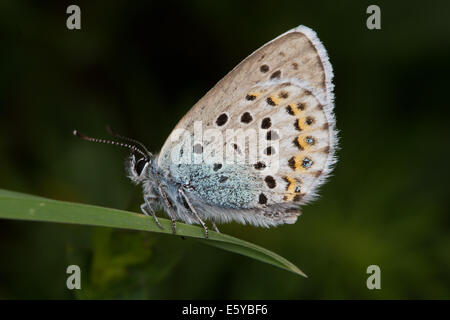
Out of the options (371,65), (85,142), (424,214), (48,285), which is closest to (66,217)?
(48,285)

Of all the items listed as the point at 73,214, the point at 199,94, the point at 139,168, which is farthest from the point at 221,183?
the point at 199,94

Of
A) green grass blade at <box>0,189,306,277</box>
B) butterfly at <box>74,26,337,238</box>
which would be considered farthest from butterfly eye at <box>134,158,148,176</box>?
green grass blade at <box>0,189,306,277</box>

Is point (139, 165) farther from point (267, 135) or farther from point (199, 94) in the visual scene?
point (199, 94)

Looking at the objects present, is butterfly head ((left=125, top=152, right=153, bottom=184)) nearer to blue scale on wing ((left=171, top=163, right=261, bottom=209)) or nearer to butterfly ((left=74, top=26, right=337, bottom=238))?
butterfly ((left=74, top=26, right=337, bottom=238))

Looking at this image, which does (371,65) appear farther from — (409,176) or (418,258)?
(418,258)

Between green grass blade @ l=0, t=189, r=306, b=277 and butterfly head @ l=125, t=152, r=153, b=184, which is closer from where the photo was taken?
green grass blade @ l=0, t=189, r=306, b=277

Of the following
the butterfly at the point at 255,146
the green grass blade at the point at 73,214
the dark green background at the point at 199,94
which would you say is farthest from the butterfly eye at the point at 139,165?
the green grass blade at the point at 73,214

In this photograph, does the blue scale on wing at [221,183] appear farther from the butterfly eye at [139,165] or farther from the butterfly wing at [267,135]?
the butterfly eye at [139,165]
